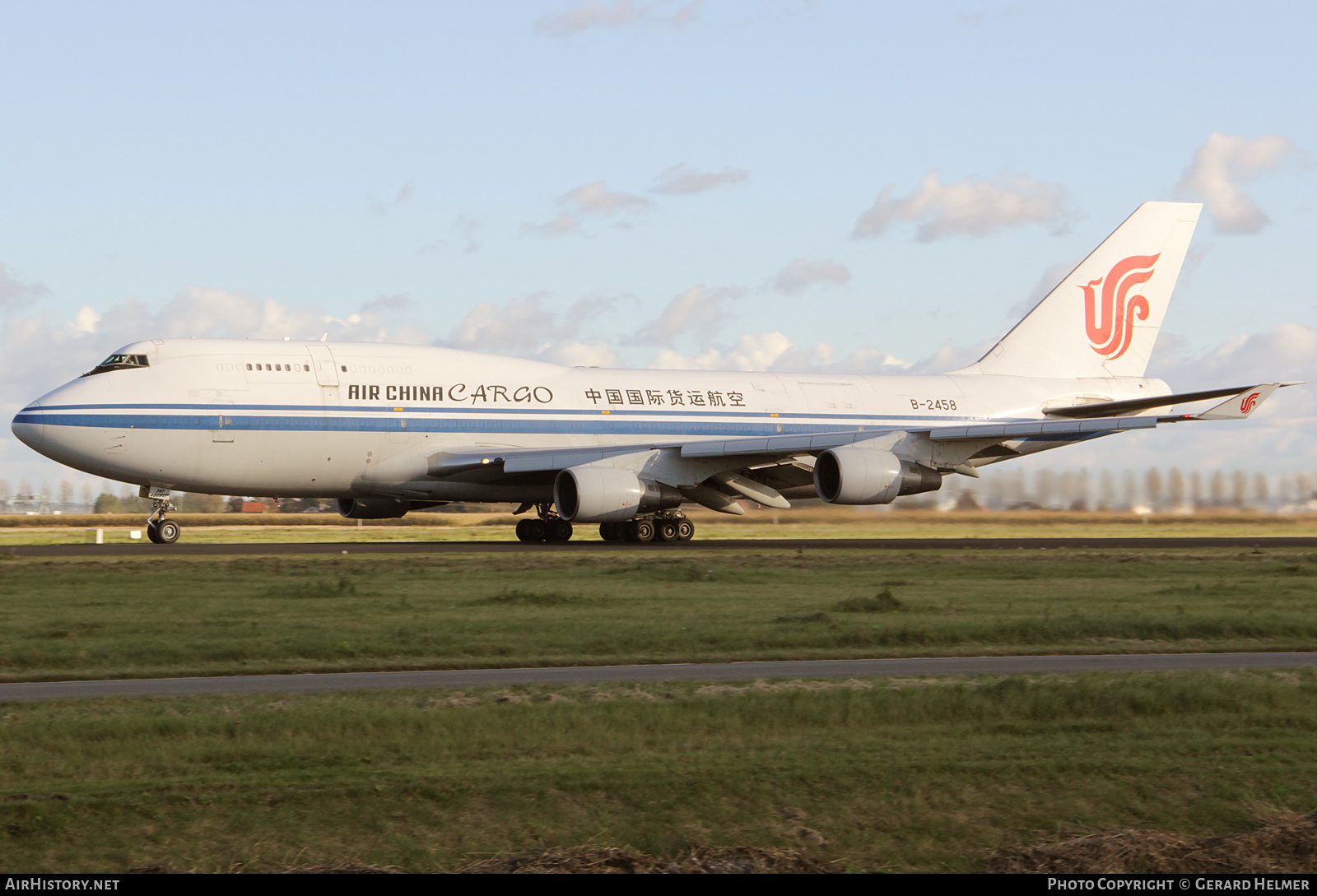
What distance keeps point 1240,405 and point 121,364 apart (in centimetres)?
3000

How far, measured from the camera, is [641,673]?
16.4m

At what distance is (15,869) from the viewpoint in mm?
9664

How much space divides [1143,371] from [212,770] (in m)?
46.0

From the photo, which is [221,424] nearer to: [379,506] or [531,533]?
[379,506]

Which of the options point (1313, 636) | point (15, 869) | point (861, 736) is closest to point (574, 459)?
point (1313, 636)

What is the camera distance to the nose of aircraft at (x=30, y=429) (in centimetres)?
3481

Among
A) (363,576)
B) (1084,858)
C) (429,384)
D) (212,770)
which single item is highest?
(429,384)

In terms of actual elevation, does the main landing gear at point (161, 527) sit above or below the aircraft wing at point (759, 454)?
below

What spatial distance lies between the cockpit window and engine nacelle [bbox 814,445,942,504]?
60.0 feet

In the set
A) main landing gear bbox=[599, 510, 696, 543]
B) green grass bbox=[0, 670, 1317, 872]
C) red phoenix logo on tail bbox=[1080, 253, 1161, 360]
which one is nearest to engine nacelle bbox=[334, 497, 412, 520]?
main landing gear bbox=[599, 510, 696, 543]

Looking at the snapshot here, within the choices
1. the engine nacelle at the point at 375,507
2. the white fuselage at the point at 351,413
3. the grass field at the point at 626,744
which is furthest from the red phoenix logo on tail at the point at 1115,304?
the grass field at the point at 626,744

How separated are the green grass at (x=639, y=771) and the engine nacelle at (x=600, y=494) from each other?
72.6 ft

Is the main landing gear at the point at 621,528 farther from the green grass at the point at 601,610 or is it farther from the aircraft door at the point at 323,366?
the green grass at the point at 601,610
